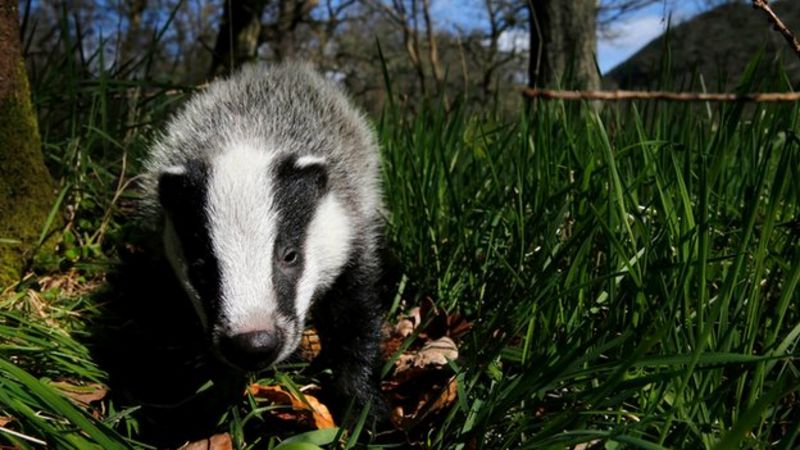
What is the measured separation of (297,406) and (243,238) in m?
0.65

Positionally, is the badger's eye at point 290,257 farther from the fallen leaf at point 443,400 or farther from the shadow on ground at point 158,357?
the fallen leaf at point 443,400

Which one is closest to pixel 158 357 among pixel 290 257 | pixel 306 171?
pixel 290 257

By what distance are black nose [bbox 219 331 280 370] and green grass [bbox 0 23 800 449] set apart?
0.61ft

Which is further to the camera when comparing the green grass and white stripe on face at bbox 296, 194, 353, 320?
white stripe on face at bbox 296, 194, 353, 320

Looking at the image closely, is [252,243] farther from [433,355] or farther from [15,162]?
[15,162]

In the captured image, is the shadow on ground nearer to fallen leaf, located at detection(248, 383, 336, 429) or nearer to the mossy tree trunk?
fallen leaf, located at detection(248, 383, 336, 429)

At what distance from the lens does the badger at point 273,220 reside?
2.44 metres

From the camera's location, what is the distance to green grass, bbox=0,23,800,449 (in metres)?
1.75

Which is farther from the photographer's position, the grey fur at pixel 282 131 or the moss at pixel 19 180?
the grey fur at pixel 282 131

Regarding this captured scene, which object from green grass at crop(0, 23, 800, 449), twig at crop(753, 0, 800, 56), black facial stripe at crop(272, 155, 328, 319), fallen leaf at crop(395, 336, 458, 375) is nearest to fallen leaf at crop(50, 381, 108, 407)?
green grass at crop(0, 23, 800, 449)

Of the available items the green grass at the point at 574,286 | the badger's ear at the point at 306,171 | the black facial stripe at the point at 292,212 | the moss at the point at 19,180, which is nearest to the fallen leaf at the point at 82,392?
the green grass at the point at 574,286

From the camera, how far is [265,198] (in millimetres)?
2664

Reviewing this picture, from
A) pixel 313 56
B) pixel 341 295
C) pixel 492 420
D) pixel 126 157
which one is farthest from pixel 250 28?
pixel 492 420

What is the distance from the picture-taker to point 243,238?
2520 mm
